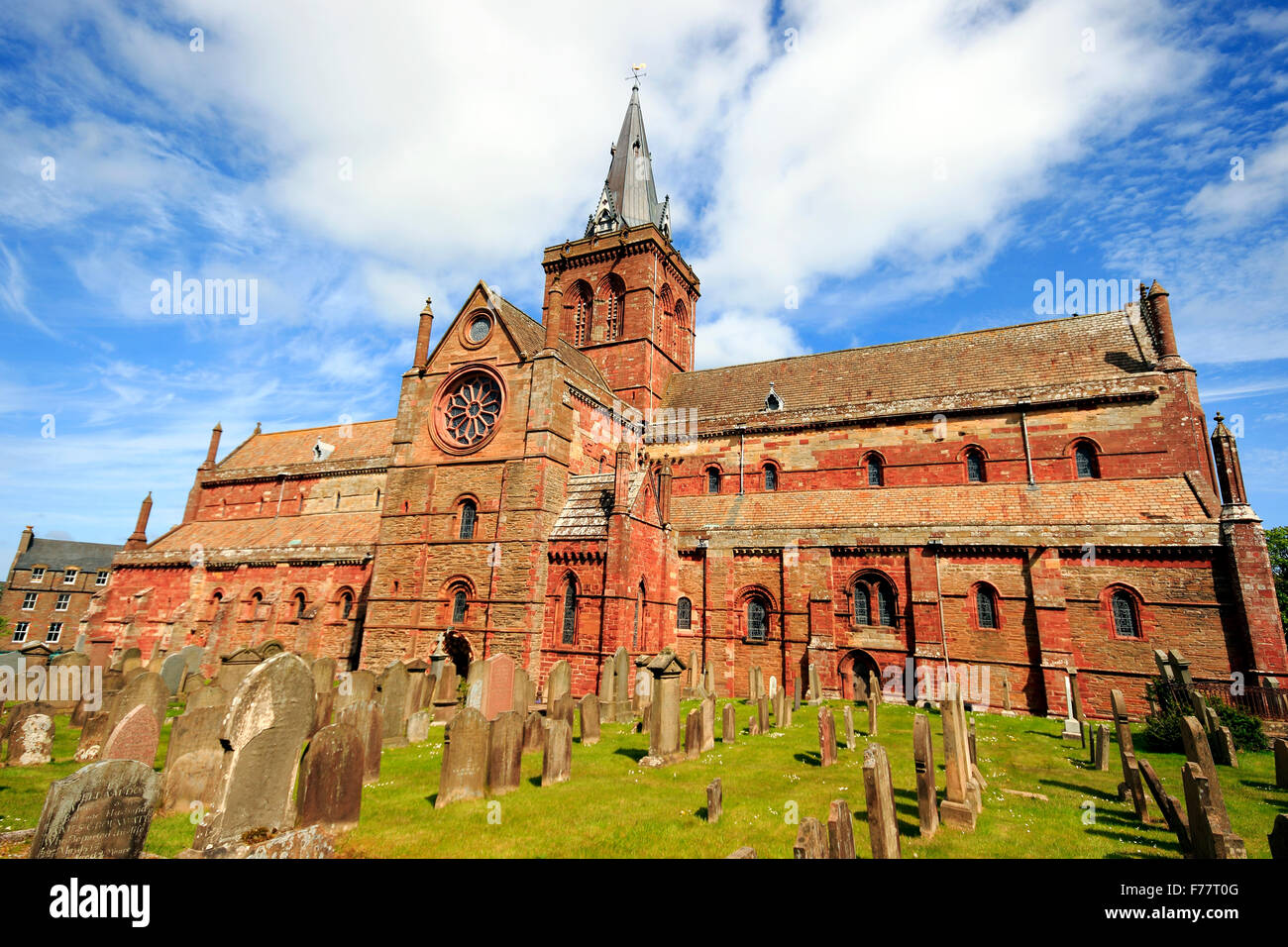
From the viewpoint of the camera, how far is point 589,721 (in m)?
13.2

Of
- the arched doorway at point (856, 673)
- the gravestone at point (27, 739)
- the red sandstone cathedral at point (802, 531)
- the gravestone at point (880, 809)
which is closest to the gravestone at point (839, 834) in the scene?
the gravestone at point (880, 809)

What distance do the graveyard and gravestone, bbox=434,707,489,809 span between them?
0.09ft

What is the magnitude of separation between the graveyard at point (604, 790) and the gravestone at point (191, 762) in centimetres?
4

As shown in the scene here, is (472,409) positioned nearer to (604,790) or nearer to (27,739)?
(27,739)

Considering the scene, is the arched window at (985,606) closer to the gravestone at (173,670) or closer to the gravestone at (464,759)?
the gravestone at (464,759)

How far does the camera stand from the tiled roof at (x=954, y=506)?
18672 mm

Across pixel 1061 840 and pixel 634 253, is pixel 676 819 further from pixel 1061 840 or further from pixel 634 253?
pixel 634 253

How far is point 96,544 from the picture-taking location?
53156 millimetres

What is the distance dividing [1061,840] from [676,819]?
478cm

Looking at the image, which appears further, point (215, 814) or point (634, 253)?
point (634, 253)

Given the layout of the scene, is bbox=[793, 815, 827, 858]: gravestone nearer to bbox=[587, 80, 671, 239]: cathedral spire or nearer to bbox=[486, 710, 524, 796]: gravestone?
bbox=[486, 710, 524, 796]: gravestone

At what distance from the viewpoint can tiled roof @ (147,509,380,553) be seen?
94.4 feet

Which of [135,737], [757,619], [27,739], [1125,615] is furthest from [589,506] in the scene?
[1125,615]
